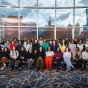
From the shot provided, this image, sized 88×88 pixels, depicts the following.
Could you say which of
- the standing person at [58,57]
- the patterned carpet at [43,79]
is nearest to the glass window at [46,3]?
the standing person at [58,57]

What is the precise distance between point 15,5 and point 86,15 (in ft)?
15.0

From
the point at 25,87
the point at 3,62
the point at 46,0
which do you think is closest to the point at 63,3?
the point at 46,0

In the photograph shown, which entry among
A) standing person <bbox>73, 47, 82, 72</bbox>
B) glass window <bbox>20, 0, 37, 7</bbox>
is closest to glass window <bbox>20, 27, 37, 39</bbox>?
glass window <bbox>20, 0, 37, 7</bbox>

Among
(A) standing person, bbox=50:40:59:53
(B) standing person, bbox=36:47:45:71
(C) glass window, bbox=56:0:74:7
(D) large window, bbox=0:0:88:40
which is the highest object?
(C) glass window, bbox=56:0:74:7

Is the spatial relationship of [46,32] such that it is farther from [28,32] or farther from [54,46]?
[54,46]

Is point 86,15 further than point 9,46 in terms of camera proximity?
Yes

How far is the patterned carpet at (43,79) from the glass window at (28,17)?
4461 millimetres

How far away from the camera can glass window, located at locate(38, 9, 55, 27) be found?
42.5ft

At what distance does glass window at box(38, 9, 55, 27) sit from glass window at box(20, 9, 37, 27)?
1.06 ft

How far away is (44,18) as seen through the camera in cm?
1296

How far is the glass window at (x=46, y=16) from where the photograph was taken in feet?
42.5

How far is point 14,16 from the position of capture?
506 inches

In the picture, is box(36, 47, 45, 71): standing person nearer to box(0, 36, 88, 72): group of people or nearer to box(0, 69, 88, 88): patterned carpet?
box(0, 36, 88, 72): group of people

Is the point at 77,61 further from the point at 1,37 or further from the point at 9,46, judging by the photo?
the point at 1,37
